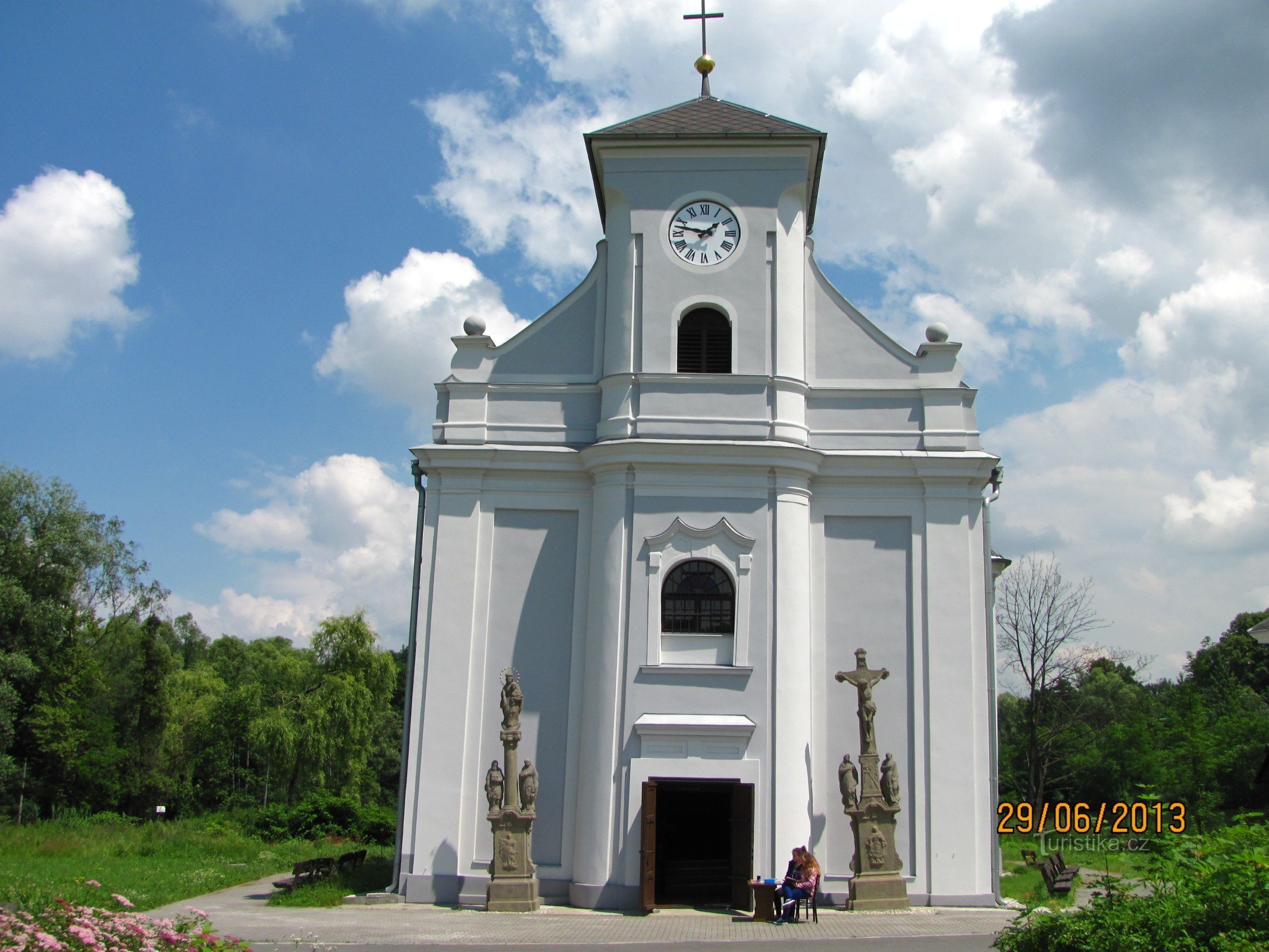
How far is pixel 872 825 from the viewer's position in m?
16.4

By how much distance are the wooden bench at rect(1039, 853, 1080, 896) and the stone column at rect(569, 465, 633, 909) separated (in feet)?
26.8

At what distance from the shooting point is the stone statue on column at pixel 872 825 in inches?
640

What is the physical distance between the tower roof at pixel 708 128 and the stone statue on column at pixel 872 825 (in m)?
10.3

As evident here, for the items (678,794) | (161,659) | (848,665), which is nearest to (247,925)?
(678,794)

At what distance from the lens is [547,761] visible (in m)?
17.6

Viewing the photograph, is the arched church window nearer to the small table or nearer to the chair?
the small table

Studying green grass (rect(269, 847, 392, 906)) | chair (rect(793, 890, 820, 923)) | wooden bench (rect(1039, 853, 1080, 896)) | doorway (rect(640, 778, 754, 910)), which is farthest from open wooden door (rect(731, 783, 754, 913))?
wooden bench (rect(1039, 853, 1080, 896))

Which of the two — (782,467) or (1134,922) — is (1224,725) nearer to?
(782,467)

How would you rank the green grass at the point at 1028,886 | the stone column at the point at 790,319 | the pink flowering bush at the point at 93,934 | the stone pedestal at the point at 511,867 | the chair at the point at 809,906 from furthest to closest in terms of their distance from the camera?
the stone column at the point at 790,319, the green grass at the point at 1028,886, the stone pedestal at the point at 511,867, the chair at the point at 809,906, the pink flowering bush at the point at 93,934

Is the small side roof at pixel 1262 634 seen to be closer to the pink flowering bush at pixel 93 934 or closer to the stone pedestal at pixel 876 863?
the stone pedestal at pixel 876 863

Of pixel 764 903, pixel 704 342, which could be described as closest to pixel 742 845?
pixel 764 903

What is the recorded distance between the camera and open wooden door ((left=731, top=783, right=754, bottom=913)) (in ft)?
53.6

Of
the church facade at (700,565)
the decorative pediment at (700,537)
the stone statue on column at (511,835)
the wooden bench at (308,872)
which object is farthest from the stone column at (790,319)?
the wooden bench at (308,872)

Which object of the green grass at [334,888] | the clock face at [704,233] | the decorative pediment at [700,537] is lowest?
the green grass at [334,888]
